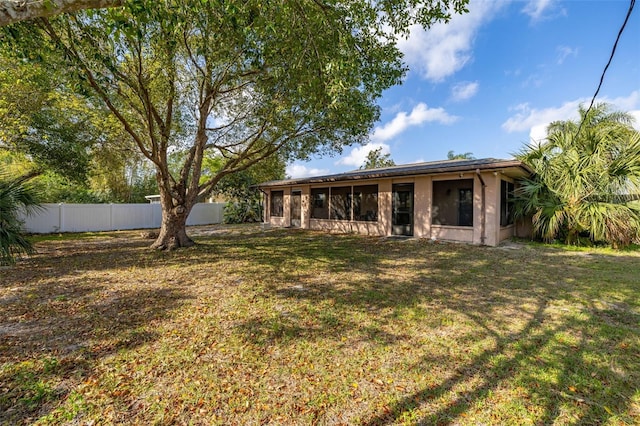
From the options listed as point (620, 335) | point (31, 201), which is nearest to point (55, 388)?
point (620, 335)

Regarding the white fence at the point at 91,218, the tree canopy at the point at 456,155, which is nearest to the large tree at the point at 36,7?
the white fence at the point at 91,218

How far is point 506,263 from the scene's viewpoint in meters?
6.47

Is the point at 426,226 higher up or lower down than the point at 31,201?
lower down

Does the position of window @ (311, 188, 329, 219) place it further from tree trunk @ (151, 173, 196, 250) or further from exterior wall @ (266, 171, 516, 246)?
tree trunk @ (151, 173, 196, 250)

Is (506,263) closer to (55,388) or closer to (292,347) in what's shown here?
(292,347)

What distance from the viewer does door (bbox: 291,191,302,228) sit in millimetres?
14273

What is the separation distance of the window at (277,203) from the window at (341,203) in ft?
11.4

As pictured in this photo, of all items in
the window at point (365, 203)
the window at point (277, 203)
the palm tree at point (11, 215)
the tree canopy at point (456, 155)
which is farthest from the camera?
the tree canopy at point (456, 155)

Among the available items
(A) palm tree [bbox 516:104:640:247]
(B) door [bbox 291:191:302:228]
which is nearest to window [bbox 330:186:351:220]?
(B) door [bbox 291:191:302:228]

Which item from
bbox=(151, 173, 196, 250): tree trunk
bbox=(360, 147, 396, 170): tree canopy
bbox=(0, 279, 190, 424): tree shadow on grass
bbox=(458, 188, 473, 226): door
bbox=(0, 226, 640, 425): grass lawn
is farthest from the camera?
bbox=(360, 147, 396, 170): tree canopy

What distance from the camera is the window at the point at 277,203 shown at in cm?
1521

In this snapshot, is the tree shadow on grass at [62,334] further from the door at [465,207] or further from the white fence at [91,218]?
the white fence at [91,218]

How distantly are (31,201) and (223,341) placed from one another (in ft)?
22.4

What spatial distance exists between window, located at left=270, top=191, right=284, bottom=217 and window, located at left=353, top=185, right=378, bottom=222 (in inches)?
189
